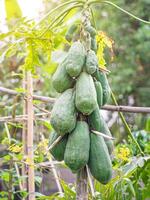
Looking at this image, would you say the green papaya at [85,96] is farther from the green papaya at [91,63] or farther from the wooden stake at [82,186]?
the wooden stake at [82,186]

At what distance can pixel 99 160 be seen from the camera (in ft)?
3.21

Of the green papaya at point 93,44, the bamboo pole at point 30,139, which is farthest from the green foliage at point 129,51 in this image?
the green papaya at point 93,44

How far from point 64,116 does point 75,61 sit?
12cm

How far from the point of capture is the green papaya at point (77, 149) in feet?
3.12

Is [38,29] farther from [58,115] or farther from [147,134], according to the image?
[147,134]

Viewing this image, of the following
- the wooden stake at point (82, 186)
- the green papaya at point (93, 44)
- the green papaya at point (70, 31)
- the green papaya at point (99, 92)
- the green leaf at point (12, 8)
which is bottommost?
the wooden stake at point (82, 186)

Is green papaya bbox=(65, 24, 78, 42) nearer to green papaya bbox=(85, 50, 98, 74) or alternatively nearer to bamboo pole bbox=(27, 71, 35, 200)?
green papaya bbox=(85, 50, 98, 74)

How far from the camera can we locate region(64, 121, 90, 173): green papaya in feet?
3.12

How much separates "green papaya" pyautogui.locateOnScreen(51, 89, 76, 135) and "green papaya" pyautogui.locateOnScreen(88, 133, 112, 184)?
2.5 inches

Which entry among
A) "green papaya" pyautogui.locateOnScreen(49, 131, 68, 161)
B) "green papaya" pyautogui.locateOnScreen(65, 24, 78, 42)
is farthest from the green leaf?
"green papaya" pyautogui.locateOnScreen(49, 131, 68, 161)

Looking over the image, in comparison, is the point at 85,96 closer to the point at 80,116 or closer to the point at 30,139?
the point at 80,116

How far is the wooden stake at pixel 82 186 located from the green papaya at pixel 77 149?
0.04 m

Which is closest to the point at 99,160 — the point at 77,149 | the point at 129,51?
the point at 77,149

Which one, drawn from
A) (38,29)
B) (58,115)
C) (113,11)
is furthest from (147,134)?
(113,11)
